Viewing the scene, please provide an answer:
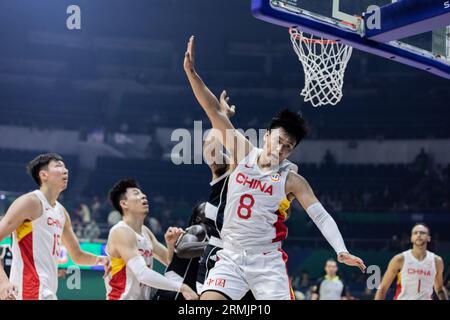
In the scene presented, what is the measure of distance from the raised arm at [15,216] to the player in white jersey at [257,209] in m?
1.33

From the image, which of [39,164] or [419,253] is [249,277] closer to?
[39,164]

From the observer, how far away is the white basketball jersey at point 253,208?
13.1 ft

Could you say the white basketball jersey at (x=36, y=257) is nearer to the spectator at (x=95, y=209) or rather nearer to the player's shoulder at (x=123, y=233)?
the player's shoulder at (x=123, y=233)

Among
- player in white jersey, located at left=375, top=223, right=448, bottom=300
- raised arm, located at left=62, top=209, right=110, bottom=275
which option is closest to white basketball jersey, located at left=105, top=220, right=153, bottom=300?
raised arm, located at left=62, top=209, right=110, bottom=275

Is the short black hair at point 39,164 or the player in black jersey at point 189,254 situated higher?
the short black hair at point 39,164

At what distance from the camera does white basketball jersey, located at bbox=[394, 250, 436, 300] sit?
7500 millimetres

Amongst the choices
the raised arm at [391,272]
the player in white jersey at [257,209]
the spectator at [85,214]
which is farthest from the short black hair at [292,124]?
the spectator at [85,214]

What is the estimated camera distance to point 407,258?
758 centimetres

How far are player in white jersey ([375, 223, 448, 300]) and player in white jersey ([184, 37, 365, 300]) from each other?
3788mm

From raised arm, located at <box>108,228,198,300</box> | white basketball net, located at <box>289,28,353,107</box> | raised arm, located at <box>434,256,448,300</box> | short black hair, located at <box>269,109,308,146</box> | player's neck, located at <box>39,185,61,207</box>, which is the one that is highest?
white basketball net, located at <box>289,28,353,107</box>

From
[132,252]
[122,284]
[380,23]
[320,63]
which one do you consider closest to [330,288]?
[320,63]

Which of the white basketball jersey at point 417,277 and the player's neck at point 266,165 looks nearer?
the player's neck at point 266,165

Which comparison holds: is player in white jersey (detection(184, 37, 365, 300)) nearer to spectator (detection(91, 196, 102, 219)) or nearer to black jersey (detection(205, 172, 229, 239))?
black jersey (detection(205, 172, 229, 239))

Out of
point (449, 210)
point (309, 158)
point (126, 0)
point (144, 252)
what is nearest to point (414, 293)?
point (144, 252)
